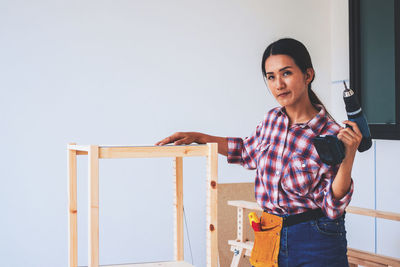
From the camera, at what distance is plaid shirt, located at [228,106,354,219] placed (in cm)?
142

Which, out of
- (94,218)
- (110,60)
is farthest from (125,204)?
(94,218)

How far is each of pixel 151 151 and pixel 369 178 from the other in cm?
260

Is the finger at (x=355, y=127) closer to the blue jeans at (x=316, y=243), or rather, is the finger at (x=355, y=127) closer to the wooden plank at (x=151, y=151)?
the blue jeans at (x=316, y=243)

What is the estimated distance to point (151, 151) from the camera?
131 centimetres

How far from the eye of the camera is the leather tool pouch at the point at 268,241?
150 cm

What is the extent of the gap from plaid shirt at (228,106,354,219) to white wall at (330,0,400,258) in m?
1.98

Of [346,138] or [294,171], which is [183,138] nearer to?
[294,171]

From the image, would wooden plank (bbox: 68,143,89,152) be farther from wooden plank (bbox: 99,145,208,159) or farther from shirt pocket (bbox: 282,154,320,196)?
shirt pocket (bbox: 282,154,320,196)

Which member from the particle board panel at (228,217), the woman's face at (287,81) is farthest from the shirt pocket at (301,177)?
the particle board panel at (228,217)

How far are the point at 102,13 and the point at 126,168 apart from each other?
1.05 metres

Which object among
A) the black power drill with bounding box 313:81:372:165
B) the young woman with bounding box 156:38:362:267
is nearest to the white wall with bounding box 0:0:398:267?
the young woman with bounding box 156:38:362:267

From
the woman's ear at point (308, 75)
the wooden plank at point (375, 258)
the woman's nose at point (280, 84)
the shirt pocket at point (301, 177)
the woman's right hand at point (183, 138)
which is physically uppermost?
the woman's ear at point (308, 75)

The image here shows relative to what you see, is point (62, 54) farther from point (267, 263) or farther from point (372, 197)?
point (372, 197)

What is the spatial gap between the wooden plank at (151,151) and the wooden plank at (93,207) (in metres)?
0.03
